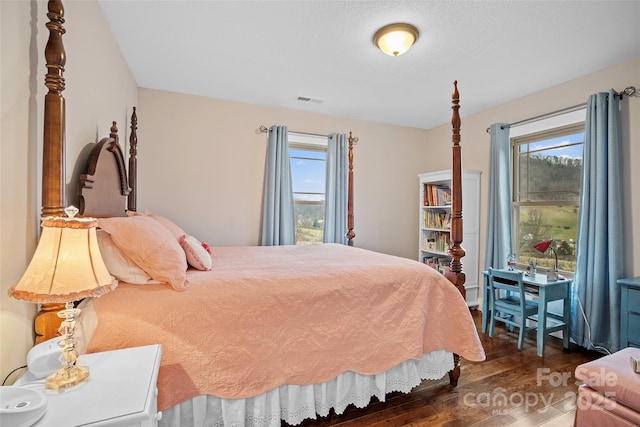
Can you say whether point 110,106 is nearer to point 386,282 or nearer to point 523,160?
point 386,282

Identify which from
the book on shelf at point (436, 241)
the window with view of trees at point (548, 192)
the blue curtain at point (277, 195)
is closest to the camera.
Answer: the window with view of trees at point (548, 192)

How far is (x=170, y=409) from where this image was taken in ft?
4.42

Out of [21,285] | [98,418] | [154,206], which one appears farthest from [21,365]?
[154,206]

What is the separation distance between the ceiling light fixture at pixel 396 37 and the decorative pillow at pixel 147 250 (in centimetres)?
198

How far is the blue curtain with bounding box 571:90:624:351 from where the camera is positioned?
245 cm

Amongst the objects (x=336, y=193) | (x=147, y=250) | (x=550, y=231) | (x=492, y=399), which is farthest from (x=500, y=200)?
(x=147, y=250)

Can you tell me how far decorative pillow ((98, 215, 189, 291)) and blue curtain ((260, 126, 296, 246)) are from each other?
6.63 feet

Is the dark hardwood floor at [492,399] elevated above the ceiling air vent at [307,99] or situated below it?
below

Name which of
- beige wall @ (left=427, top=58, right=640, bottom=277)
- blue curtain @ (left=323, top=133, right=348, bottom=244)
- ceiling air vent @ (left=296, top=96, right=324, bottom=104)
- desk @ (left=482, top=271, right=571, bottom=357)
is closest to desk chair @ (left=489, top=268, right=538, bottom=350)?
desk @ (left=482, top=271, right=571, bottom=357)

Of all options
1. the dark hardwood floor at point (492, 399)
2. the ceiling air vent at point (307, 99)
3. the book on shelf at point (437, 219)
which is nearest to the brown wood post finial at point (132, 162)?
the ceiling air vent at point (307, 99)

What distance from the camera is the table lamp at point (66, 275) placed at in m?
0.86

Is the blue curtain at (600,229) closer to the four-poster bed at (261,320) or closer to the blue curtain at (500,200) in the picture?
the blue curtain at (500,200)

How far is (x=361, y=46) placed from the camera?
232cm

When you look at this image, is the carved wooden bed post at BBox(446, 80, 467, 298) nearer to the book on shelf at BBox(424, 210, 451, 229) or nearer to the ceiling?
the ceiling
